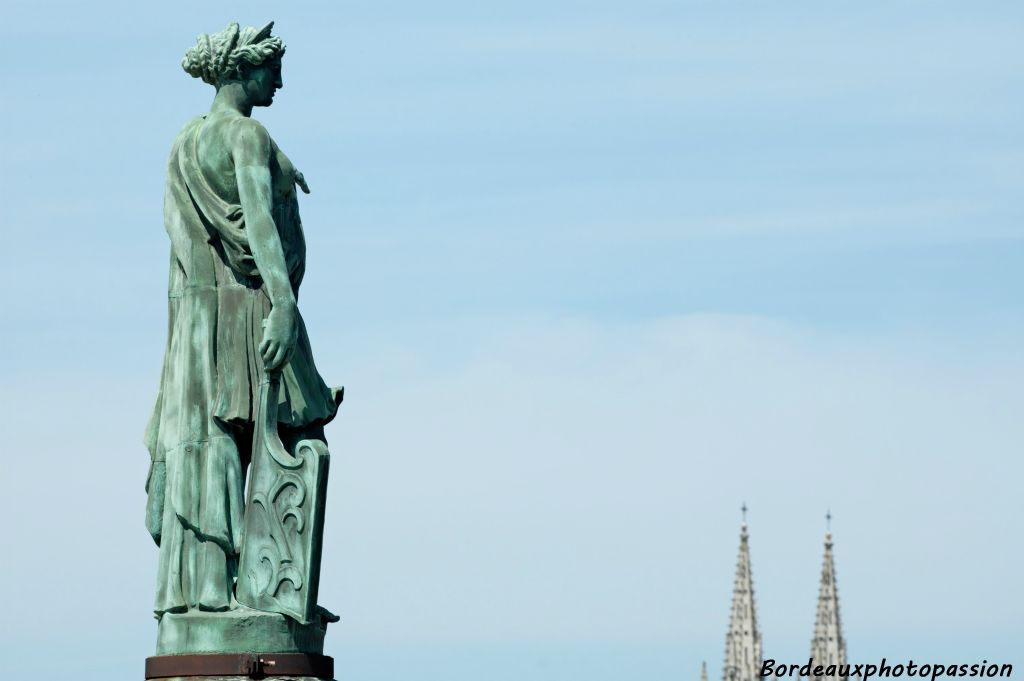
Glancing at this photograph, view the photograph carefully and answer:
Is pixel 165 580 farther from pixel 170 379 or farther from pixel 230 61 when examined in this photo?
pixel 230 61

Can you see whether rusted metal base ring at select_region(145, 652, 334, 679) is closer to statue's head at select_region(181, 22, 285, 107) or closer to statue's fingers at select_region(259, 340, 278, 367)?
statue's fingers at select_region(259, 340, 278, 367)

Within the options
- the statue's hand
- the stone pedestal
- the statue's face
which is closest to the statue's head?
the statue's face

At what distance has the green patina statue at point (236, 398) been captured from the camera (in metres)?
23.7

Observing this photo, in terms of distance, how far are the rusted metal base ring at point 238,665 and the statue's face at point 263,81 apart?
4354mm

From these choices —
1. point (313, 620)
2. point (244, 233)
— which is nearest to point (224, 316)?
point (244, 233)

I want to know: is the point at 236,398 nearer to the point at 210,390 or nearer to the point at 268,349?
the point at 210,390

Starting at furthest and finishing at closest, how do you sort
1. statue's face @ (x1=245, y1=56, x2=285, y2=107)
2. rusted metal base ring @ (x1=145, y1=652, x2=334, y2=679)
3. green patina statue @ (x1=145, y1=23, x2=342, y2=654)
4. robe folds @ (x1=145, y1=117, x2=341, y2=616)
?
statue's face @ (x1=245, y1=56, x2=285, y2=107) → robe folds @ (x1=145, y1=117, x2=341, y2=616) → green patina statue @ (x1=145, y1=23, x2=342, y2=654) → rusted metal base ring @ (x1=145, y1=652, x2=334, y2=679)

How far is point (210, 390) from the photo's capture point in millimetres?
24062

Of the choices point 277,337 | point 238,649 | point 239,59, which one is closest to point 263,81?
point 239,59

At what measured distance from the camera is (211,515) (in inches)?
944

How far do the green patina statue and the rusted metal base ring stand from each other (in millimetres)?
118

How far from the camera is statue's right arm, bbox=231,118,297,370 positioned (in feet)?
77.7

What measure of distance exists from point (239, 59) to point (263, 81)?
0.29 meters

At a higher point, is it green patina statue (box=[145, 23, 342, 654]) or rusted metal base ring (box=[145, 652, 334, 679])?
green patina statue (box=[145, 23, 342, 654])
